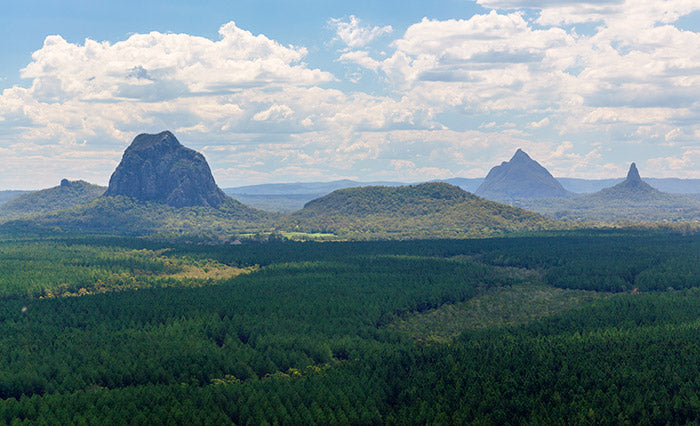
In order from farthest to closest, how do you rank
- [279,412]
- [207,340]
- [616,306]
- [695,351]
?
[616,306]
[207,340]
[695,351]
[279,412]

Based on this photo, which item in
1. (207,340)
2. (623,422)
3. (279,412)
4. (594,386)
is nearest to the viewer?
(623,422)

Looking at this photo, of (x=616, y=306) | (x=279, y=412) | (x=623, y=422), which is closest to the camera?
(x=623, y=422)

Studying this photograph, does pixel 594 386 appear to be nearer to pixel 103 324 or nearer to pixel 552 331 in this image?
pixel 552 331

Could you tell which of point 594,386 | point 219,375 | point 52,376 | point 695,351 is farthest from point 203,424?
point 695,351

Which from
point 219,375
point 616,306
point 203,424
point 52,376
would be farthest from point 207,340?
point 616,306

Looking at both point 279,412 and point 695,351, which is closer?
point 279,412

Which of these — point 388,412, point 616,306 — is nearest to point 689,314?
point 616,306

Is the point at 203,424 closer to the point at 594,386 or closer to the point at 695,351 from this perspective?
the point at 594,386

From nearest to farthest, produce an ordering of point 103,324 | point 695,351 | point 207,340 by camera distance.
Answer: point 695,351, point 207,340, point 103,324

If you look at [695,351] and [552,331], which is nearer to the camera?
[695,351]
